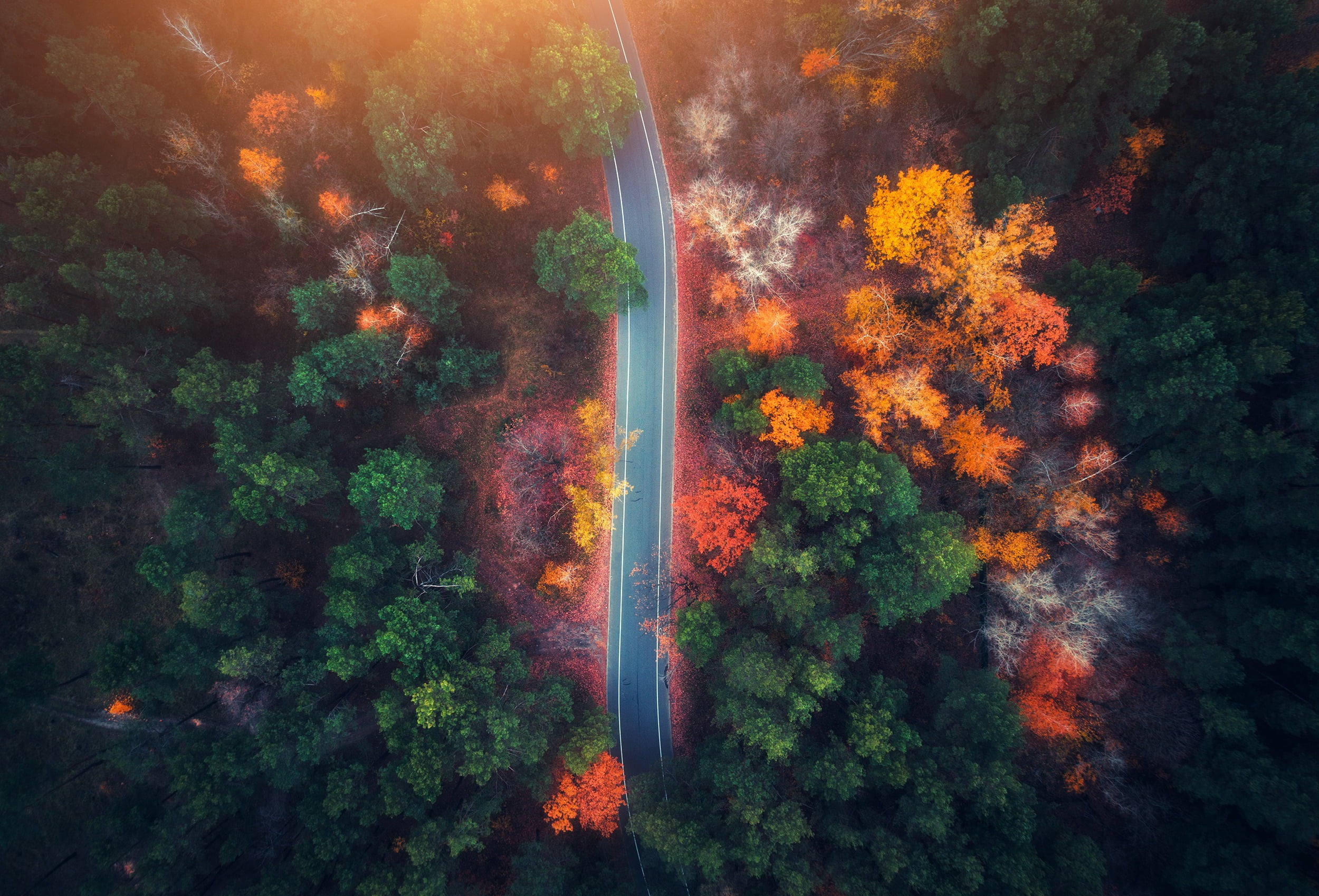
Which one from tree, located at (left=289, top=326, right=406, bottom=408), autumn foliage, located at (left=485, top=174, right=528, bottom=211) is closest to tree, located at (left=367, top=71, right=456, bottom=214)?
Result: autumn foliage, located at (left=485, top=174, right=528, bottom=211)

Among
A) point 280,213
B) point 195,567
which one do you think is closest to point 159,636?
point 195,567

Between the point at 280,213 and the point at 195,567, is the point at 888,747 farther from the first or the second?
the point at 280,213

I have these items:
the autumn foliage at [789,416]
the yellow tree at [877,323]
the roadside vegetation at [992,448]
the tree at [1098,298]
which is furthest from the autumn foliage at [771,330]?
the tree at [1098,298]

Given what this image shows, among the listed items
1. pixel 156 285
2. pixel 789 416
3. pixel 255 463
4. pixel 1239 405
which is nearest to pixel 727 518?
pixel 789 416

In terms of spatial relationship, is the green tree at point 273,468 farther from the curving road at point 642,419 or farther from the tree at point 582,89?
A: the tree at point 582,89

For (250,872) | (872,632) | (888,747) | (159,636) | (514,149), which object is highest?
(514,149)

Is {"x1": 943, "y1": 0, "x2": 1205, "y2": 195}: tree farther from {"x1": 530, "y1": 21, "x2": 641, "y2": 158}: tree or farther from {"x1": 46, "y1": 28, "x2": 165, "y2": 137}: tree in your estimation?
{"x1": 46, "y1": 28, "x2": 165, "y2": 137}: tree

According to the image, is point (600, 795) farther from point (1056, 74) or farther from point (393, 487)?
point (1056, 74)
